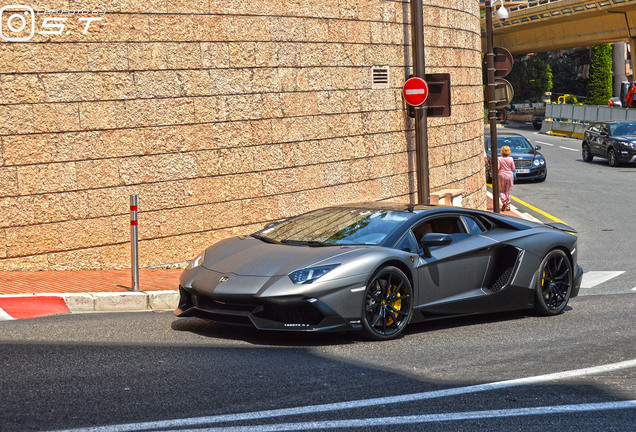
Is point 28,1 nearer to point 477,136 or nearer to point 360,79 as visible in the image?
point 360,79

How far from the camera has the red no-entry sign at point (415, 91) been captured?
14273mm

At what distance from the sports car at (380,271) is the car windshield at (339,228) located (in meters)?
0.01

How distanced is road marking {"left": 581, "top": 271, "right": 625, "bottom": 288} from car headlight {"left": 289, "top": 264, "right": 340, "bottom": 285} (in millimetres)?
6119

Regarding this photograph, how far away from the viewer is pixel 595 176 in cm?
2931

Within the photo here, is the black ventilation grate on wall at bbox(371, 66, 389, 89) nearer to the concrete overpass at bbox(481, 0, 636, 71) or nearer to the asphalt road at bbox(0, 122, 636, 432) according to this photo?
the asphalt road at bbox(0, 122, 636, 432)

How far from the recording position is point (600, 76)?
73.4 m

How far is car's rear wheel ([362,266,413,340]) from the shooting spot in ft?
23.9

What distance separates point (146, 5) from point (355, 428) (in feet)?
25.5

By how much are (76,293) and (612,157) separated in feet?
→ 89.3

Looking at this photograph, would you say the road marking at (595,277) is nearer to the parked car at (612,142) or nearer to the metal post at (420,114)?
the metal post at (420,114)

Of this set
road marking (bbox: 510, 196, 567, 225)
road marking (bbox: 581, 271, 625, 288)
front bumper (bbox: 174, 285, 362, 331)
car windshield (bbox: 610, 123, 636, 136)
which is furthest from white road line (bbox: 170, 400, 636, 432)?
car windshield (bbox: 610, 123, 636, 136)

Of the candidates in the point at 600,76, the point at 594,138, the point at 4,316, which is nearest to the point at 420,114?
the point at 4,316

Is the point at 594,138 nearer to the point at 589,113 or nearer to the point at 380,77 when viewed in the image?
the point at 589,113

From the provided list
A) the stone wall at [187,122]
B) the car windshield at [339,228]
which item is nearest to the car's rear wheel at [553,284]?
the car windshield at [339,228]
